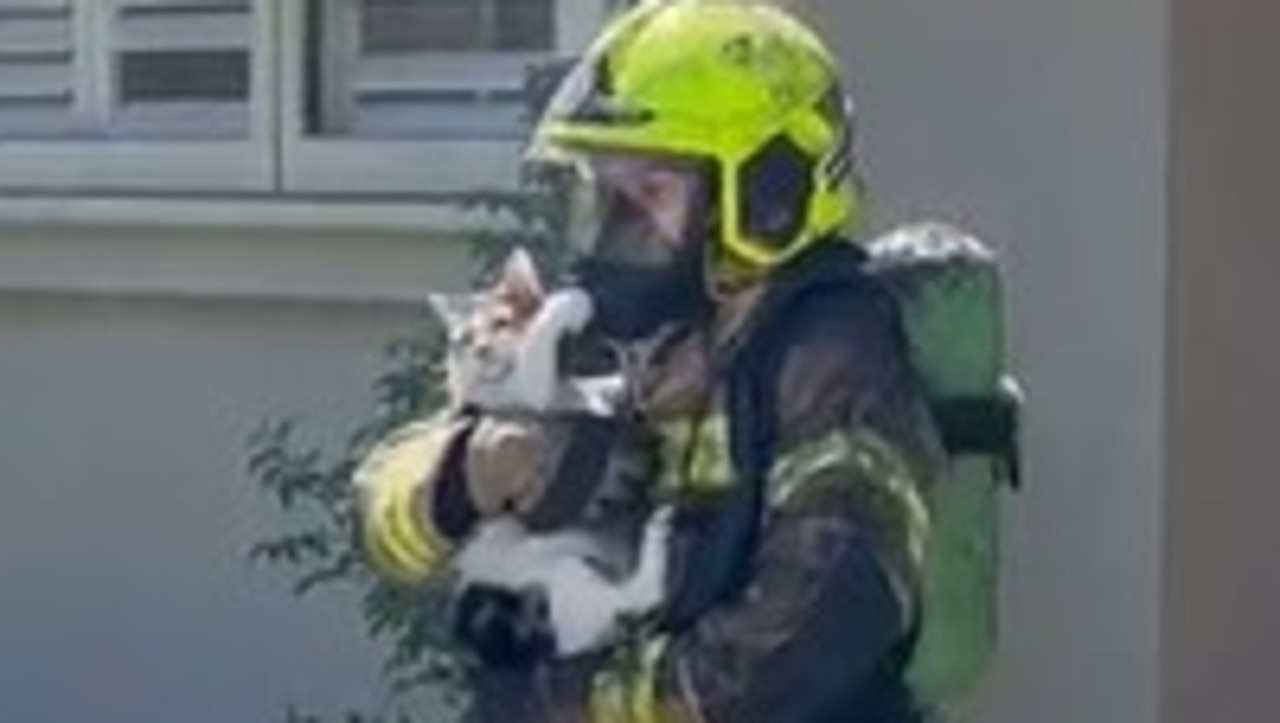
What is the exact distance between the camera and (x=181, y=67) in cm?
783

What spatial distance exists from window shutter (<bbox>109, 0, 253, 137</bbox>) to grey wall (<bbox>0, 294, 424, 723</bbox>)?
16.0 inches

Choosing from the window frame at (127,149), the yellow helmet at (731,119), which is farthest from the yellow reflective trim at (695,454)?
the window frame at (127,149)

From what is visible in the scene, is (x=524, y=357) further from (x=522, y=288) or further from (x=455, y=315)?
(x=455, y=315)

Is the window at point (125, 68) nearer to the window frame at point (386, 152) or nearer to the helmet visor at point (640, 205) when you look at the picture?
the window frame at point (386, 152)

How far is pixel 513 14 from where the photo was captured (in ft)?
24.0

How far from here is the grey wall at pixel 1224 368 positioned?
5.91 metres

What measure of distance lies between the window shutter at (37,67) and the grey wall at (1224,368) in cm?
287

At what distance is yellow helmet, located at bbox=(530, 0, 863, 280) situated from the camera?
368 centimetres

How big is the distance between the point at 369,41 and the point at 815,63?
12.6ft

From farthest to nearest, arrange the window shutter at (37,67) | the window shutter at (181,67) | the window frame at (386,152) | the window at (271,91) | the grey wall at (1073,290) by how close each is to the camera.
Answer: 1. the window shutter at (37,67)
2. the window shutter at (181,67)
3. the window at (271,91)
4. the window frame at (386,152)
5. the grey wall at (1073,290)

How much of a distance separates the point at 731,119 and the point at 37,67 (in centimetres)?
456

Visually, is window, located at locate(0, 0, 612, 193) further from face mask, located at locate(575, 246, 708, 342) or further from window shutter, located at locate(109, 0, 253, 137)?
face mask, located at locate(575, 246, 708, 342)

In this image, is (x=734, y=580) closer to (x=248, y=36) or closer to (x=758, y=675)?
(x=758, y=675)

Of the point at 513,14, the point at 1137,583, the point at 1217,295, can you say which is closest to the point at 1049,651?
the point at 1137,583
